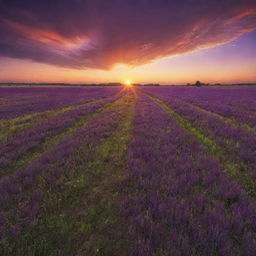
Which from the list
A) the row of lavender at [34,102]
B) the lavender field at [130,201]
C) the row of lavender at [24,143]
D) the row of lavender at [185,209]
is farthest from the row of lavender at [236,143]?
the row of lavender at [34,102]

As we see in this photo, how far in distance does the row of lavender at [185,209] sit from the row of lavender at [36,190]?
1.61 meters

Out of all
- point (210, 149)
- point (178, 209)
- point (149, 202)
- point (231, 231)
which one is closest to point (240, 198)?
point (231, 231)

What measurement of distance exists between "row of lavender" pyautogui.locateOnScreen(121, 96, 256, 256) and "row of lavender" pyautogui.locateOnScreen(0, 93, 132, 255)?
1.61 metres

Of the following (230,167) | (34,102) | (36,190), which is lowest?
(34,102)

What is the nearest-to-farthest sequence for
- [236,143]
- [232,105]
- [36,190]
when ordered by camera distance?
[36,190] < [236,143] < [232,105]

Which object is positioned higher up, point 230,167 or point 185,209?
point 185,209

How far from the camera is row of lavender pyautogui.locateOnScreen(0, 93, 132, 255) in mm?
2498

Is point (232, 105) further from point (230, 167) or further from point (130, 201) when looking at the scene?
point (130, 201)

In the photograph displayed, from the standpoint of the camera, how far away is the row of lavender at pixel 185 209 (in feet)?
7.22

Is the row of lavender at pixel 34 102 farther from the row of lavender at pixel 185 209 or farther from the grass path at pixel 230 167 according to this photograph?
the grass path at pixel 230 167

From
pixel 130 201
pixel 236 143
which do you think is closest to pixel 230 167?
pixel 236 143

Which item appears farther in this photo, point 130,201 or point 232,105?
point 232,105

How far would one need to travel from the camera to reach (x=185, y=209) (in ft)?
9.51

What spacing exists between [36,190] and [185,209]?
135 inches
